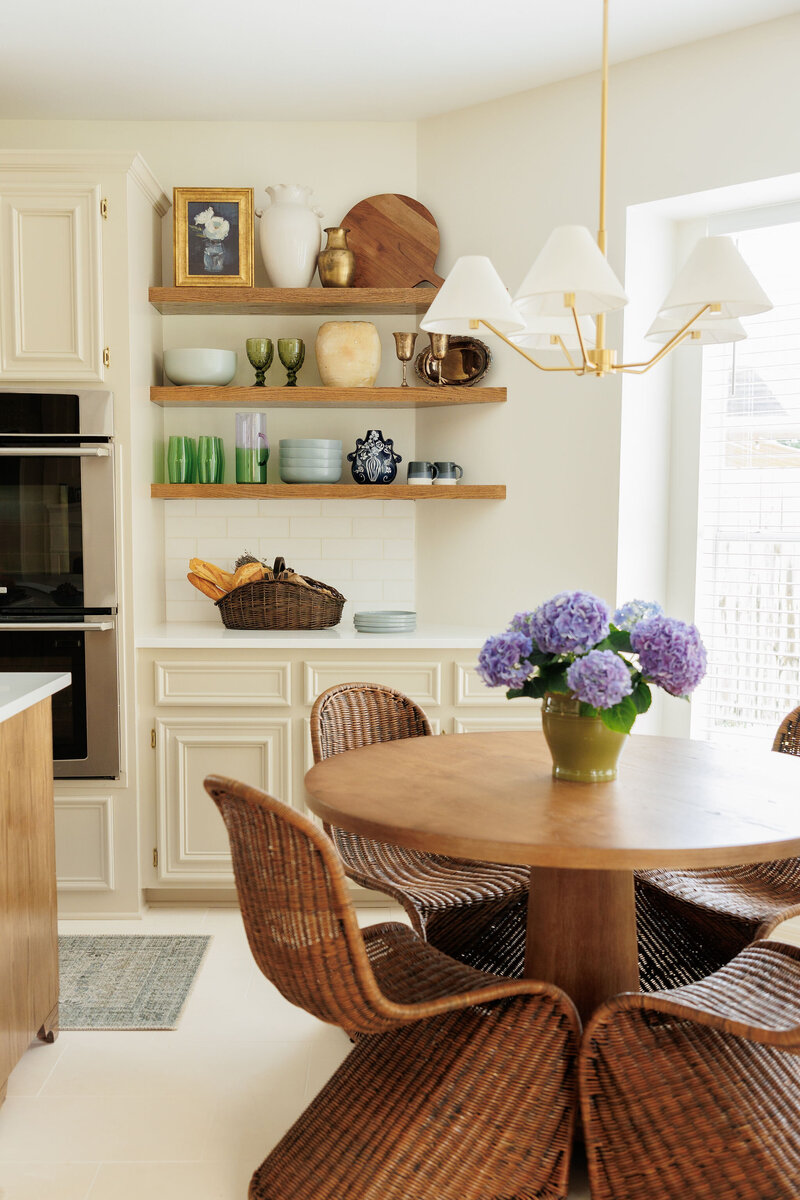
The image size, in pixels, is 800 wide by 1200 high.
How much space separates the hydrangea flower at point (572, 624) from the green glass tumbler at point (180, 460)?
215cm

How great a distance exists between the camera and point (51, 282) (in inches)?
131

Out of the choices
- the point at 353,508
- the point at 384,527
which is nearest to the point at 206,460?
the point at 353,508

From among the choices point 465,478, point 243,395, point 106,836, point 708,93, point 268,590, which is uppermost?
point 708,93

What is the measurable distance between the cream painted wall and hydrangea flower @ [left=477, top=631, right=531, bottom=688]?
170 centimetres

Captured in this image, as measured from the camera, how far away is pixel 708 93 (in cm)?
329

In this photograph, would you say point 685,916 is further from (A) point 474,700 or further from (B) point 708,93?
(B) point 708,93

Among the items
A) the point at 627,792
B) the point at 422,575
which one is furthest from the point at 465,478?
the point at 627,792

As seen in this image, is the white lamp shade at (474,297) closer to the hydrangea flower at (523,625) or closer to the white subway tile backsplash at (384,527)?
the hydrangea flower at (523,625)

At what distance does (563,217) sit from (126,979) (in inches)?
114

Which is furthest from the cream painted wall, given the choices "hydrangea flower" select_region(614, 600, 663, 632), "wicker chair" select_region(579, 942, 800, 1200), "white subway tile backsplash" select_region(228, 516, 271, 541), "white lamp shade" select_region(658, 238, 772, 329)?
"wicker chair" select_region(579, 942, 800, 1200)

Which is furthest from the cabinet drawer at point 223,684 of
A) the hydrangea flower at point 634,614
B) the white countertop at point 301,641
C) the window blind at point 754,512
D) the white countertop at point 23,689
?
Answer: the hydrangea flower at point 634,614

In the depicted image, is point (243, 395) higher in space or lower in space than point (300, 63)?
lower

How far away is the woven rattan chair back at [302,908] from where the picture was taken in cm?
163

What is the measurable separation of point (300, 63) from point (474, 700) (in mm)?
2214
